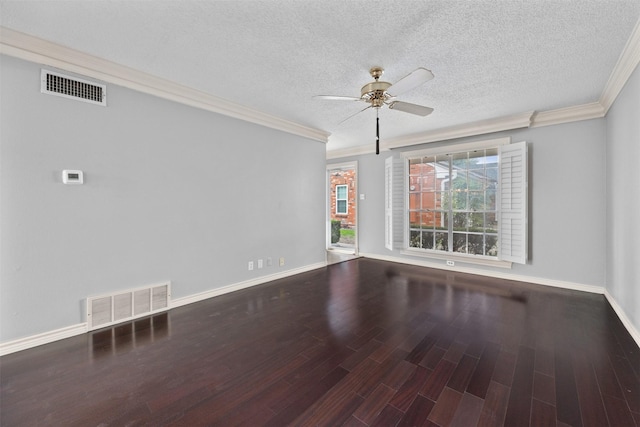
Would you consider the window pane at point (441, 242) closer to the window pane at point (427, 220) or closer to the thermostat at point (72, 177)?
the window pane at point (427, 220)

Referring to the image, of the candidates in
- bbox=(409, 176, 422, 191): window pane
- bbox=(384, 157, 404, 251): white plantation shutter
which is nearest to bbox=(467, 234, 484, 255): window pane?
bbox=(384, 157, 404, 251): white plantation shutter

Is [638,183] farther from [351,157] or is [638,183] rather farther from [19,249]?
[19,249]

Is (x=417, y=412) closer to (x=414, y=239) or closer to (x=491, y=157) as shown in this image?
Answer: (x=414, y=239)

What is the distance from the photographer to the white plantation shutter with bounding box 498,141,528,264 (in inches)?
150

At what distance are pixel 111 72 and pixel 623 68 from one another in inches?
186

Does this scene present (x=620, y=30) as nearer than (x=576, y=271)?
Yes

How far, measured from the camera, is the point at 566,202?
12.1 ft

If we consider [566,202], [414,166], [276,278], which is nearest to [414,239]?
[414,166]

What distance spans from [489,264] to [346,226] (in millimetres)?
4761

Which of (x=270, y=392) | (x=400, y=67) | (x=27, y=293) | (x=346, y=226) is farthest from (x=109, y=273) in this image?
(x=346, y=226)

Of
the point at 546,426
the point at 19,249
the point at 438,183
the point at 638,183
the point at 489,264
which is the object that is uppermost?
the point at 438,183

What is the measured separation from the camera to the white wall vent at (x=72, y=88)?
226 centimetres

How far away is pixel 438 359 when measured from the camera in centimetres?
204

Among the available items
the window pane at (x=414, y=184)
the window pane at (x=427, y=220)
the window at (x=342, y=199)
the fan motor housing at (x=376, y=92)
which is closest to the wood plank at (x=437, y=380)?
the fan motor housing at (x=376, y=92)
